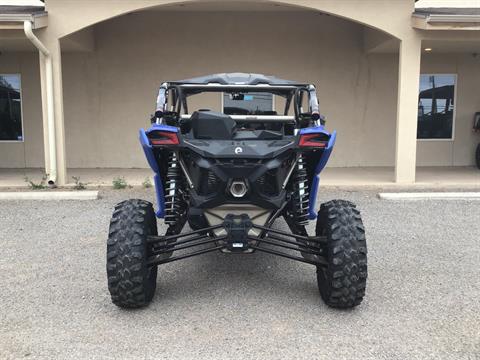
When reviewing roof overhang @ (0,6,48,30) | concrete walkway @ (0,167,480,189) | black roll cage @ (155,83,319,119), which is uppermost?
roof overhang @ (0,6,48,30)

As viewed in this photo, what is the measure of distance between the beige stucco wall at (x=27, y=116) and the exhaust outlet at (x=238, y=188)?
943 cm

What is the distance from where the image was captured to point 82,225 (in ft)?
22.2

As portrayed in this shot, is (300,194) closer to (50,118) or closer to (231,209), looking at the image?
(231,209)

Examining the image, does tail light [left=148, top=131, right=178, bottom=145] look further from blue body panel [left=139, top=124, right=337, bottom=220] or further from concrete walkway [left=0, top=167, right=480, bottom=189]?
concrete walkway [left=0, top=167, right=480, bottom=189]

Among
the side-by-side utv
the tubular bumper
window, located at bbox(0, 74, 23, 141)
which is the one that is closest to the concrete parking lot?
the side-by-side utv

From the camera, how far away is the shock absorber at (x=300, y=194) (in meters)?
4.09

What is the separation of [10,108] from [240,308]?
33.1 ft

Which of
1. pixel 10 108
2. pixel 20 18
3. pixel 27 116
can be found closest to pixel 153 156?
pixel 20 18

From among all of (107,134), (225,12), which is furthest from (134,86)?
(225,12)

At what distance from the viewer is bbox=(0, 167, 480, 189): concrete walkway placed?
9492 millimetres

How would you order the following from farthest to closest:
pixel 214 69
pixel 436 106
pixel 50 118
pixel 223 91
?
pixel 436 106, pixel 214 69, pixel 50 118, pixel 223 91

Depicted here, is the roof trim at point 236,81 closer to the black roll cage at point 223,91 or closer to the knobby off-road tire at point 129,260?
the black roll cage at point 223,91

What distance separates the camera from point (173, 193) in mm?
4078

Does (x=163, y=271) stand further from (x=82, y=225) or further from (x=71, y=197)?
(x=71, y=197)
